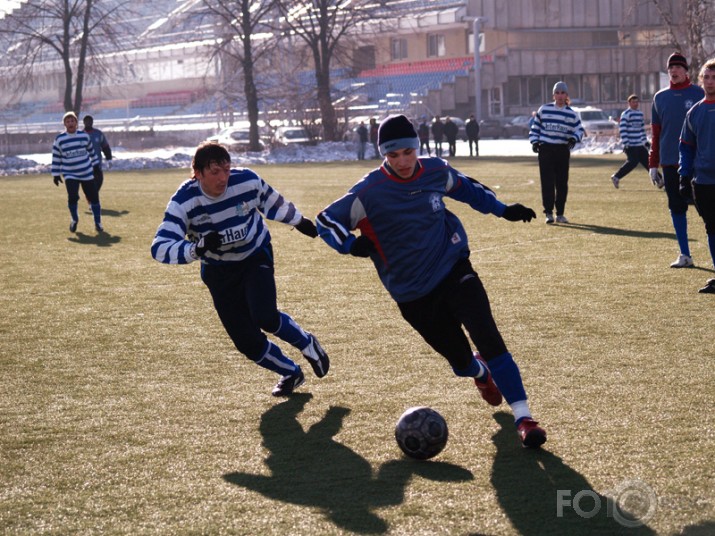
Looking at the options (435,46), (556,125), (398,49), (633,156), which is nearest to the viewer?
(556,125)

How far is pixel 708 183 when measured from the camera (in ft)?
31.4

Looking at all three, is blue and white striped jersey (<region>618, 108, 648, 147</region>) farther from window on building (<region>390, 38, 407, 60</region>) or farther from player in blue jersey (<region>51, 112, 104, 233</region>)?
window on building (<region>390, 38, 407, 60</region>)

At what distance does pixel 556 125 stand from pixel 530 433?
1112 cm

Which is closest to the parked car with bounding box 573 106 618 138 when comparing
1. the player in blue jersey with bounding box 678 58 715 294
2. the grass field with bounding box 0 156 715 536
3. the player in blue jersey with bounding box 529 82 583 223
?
the player in blue jersey with bounding box 529 82 583 223

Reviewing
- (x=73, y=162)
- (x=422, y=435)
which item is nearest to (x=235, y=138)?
(x=73, y=162)

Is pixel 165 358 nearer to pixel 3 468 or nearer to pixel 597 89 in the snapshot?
pixel 3 468

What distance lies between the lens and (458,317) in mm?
5812

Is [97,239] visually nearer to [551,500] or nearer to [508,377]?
[508,377]

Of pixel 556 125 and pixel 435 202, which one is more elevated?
pixel 556 125

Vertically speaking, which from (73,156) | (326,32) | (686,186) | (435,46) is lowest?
(686,186)

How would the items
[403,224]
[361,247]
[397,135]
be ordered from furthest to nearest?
[403,224], [397,135], [361,247]

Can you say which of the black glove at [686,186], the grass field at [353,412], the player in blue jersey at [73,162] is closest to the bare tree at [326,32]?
the player in blue jersey at [73,162]

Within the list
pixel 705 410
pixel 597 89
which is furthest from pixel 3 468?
pixel 597 89

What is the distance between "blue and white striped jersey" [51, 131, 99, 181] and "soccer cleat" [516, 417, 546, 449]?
1372 centimetres
